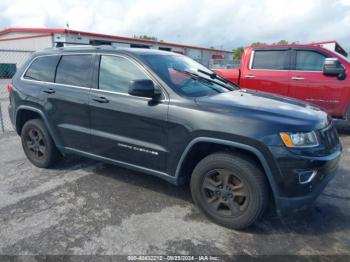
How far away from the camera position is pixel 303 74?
645 cm

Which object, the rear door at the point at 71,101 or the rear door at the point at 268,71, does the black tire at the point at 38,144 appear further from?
the rear door at the point at 268,71

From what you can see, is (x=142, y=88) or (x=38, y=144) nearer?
(x=142, y=88)

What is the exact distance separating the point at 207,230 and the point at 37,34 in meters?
29.1

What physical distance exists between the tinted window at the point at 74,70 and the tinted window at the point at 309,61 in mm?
4781

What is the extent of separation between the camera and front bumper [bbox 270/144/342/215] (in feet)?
8.54

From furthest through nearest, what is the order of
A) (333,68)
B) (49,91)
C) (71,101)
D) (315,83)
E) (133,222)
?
(315,83) < (333,68) < (49,91) < (71,101) < (133,222)

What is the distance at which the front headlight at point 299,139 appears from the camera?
2.60 meters

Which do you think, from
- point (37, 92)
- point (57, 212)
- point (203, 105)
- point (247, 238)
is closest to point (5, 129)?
point (37, 92)

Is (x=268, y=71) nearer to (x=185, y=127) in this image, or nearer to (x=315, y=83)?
(x=315, y=83)

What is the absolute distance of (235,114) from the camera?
9.14ft

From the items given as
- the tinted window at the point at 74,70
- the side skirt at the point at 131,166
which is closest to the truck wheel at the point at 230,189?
the side skirt at the point at 131,166

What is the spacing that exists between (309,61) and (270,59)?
33.2 inches

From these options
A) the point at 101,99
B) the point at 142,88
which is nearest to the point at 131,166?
the point at 101,99

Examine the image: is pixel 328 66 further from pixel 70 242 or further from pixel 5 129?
pixel 5 129
